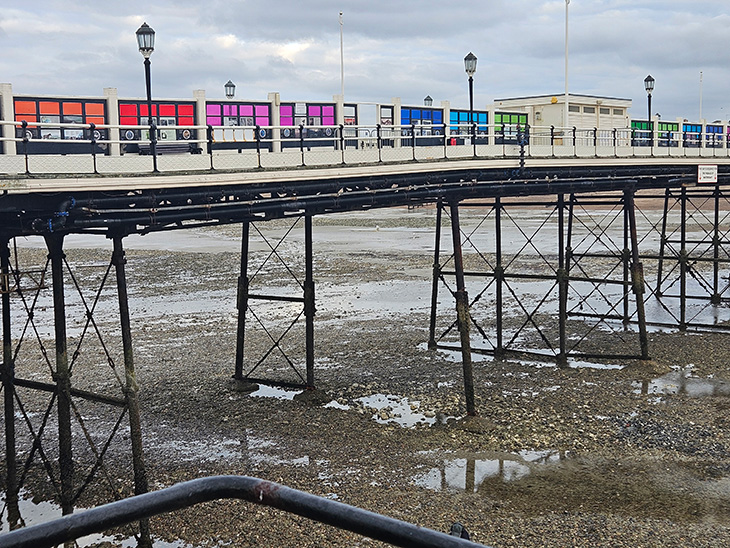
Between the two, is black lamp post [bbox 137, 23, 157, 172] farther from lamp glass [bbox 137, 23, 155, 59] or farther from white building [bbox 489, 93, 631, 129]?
white building [bbox 489, 93, 631, 129]

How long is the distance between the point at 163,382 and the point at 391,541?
2144 centimetres

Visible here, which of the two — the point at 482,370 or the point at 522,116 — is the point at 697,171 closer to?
the point at 522,116

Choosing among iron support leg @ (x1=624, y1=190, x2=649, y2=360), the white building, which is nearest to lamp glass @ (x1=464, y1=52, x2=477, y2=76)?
iron support leg @ (x1=624, y1=190, x2=649, y2=360)

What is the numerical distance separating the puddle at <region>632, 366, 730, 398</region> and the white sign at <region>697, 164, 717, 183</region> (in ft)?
30.8

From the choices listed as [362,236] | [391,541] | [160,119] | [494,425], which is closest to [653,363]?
[494,425]

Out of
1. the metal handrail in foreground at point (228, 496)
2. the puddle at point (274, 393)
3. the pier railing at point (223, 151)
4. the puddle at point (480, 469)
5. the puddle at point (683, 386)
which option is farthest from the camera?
the puddle at point (274, 393)

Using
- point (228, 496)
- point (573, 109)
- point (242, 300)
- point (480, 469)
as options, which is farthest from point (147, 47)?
point (573, 109)

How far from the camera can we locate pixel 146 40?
1461 cm

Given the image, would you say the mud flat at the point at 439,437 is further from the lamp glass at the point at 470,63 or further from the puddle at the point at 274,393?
the lamp glass at the point at 470,63

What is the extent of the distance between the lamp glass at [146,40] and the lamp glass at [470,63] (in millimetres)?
9141

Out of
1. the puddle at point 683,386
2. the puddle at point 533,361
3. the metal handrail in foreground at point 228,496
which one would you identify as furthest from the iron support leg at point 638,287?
the metal handrail in foreground at point 228,496

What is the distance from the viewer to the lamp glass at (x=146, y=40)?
14461mm

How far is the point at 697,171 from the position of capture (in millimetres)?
28984

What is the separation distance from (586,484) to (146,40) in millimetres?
11875
